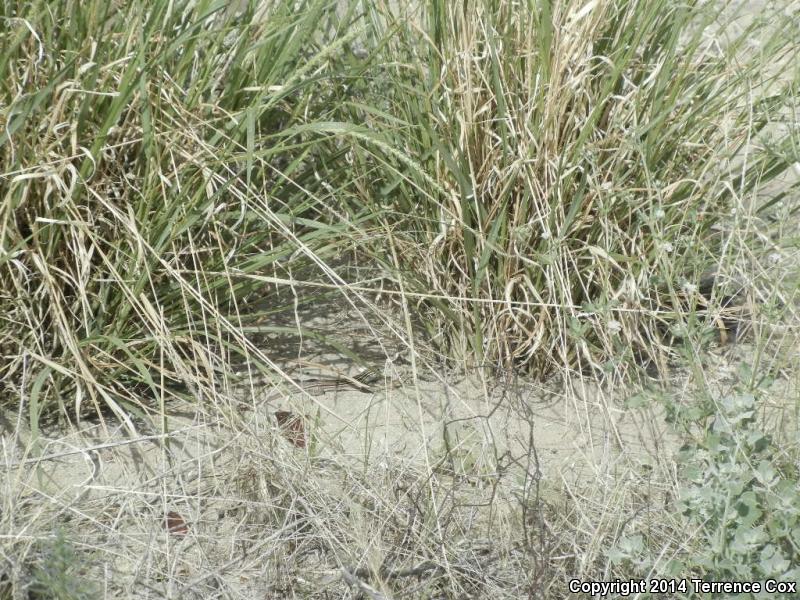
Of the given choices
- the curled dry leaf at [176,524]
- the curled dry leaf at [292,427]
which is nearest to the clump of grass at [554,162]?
the curled dry leaf at [292,427]

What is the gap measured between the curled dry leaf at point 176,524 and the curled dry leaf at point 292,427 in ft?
0.86

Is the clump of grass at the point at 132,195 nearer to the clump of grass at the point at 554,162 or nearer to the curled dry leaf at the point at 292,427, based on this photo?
the curled dry leaf at the point at 292,427

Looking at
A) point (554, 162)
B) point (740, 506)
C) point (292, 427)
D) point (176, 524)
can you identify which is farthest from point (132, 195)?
point (740, 506)

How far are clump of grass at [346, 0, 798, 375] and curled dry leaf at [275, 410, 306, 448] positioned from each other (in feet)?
1.24

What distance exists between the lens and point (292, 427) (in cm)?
224

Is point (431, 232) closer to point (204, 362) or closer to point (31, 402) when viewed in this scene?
point (204, 362)

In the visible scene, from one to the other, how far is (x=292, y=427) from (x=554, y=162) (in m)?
0.78

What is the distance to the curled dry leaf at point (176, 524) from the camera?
1.98m

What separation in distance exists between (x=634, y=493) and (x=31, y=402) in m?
1.14

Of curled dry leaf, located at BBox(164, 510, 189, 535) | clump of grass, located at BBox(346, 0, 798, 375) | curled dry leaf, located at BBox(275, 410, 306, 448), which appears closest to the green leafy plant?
clump of grass, located at BBox(346, 0, 798, 375)

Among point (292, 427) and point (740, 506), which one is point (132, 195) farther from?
point (740, 506)

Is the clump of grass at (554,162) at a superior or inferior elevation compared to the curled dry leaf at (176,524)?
superior

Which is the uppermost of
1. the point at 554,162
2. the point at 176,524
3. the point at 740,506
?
the point at 554,162

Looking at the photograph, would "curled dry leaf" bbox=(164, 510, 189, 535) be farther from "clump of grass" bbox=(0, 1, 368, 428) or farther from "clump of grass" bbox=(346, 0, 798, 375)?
"clump of grass" bbox=(346, 0, 798, 375)
